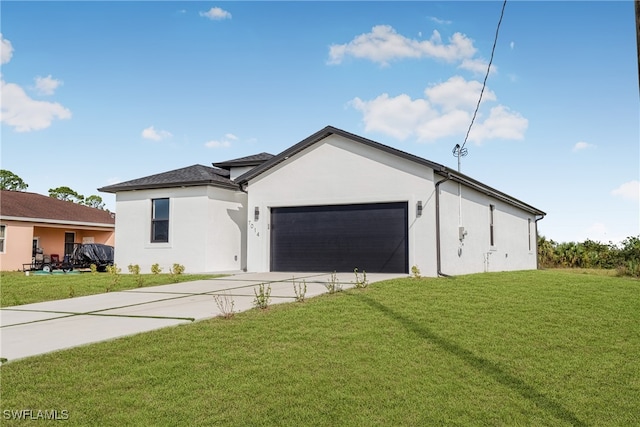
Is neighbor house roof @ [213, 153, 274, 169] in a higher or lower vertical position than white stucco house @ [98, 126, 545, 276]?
higher

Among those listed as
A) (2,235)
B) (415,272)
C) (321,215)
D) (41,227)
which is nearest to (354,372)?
(415,272)

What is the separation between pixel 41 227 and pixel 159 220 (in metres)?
11.8

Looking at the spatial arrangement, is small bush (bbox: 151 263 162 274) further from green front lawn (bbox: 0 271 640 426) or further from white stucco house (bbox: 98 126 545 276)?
green front lawn (bbox: 0 271 640 426)

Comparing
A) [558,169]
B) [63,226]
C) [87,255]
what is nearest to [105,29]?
[87,255]

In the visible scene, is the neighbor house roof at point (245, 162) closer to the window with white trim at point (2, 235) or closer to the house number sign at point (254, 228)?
the house number sign at point (254, 228)

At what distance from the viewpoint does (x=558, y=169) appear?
1880 centimetres

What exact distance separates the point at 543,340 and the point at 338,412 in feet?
12.2

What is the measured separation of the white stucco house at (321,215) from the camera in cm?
1455

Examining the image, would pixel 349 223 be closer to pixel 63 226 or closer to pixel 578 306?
pixel 578 306

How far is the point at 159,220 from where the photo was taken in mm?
18438

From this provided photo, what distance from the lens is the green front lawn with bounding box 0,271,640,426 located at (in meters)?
3.84

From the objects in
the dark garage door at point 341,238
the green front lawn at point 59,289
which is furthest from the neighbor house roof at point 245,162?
the green front lawn at point 59,289

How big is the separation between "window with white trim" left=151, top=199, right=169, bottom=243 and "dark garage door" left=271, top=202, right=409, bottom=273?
4.80 meters

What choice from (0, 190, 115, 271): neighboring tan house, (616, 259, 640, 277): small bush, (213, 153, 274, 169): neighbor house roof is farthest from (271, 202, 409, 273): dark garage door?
(0, 190, 115, 271): neighboring tan house
